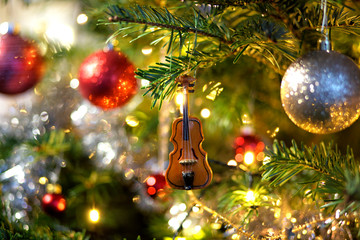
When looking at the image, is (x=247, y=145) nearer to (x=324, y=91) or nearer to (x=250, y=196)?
(x=250, y=196)

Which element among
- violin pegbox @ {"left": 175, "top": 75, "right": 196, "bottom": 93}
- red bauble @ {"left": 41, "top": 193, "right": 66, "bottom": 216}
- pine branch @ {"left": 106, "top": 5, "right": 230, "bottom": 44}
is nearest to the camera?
pine branch @ {"left": 106, "top": 5, "right": 230, "bottom": 44}

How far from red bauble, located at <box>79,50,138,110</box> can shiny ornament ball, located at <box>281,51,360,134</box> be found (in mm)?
301

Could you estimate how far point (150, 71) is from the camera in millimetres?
426

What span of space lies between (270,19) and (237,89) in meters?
0.39

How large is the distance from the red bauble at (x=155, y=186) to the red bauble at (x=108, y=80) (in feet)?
0.69

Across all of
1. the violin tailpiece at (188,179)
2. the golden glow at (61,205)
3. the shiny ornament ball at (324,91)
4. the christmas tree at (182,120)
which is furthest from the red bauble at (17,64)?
the shiny ornament ball at (324,91)

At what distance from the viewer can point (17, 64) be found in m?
0.64

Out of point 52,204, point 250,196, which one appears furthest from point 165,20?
point 52,204

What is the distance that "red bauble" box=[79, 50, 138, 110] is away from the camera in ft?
2.00

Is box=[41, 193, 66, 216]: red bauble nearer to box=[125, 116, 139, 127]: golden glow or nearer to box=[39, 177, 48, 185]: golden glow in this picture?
box=[39, 177, 48, 185]: golden glow

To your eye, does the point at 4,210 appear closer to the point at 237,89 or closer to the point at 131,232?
the point at 131,232

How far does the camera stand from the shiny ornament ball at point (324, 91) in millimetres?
377

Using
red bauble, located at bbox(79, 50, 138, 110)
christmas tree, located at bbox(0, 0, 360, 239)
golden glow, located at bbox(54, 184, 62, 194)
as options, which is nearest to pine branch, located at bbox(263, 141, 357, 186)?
christmas tree, located at bbox(0, 0, 360, 239)

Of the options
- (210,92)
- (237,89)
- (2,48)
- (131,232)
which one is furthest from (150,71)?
(131,232)
